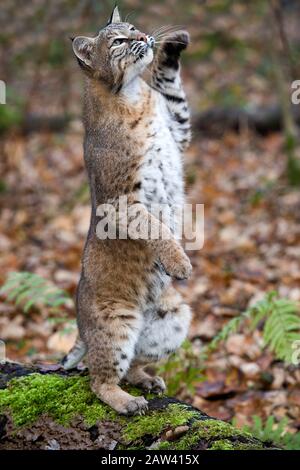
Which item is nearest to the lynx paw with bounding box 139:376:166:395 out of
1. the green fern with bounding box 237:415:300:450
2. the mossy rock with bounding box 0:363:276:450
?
the mossy rock with bounding box 0:363:276:450

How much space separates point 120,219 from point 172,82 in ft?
4.12

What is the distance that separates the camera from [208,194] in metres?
9.55

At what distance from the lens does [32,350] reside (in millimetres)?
6227

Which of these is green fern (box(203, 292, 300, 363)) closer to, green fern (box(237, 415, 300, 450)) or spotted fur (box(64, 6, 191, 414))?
green fern (box(237, 415, 300, 450))

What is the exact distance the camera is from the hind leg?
4387mm

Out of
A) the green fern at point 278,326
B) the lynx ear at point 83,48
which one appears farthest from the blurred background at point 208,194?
the lynx ear at point 83,48

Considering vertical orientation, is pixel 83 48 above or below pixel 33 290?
above

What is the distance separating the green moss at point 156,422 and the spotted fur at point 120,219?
0.44 meters

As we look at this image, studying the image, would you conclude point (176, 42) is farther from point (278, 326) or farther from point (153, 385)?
point (153, 385)

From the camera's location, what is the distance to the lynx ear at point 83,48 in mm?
4387

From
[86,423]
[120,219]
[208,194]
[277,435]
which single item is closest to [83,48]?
[120,219]

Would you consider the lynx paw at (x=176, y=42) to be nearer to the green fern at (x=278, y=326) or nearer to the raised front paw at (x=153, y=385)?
the green fern at (x=278, y=326)

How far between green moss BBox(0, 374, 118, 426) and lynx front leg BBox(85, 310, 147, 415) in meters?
0.09
